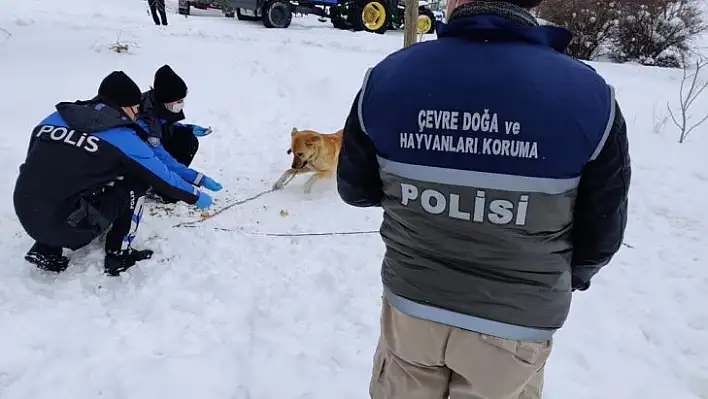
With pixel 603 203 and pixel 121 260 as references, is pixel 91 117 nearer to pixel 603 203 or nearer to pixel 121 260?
pixel 121 260

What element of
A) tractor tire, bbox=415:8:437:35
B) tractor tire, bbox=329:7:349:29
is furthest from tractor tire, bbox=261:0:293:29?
tractor tire, bbox=415:8:437:35

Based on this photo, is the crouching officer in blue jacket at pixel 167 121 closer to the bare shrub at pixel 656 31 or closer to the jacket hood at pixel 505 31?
the jacket hood at pixel 505 31

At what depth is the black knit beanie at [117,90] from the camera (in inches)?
136

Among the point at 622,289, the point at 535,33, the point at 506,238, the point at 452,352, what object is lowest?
the point at 622,289

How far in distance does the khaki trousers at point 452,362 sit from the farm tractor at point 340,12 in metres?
12.5

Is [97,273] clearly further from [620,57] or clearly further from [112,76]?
[620,57]

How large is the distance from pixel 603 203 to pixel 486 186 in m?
0.29

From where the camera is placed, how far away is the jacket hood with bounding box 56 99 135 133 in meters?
3.23

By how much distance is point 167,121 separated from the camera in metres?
4.52

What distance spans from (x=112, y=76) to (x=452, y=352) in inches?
111

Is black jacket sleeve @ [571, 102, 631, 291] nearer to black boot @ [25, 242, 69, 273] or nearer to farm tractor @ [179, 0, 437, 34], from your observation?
black boot @ [25, 242, 69, 273]

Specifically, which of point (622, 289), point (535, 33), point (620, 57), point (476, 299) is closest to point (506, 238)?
point (476, 299)

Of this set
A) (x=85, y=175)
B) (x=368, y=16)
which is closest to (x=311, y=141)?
(x=85, y=175)

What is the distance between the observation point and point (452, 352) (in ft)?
4.92
